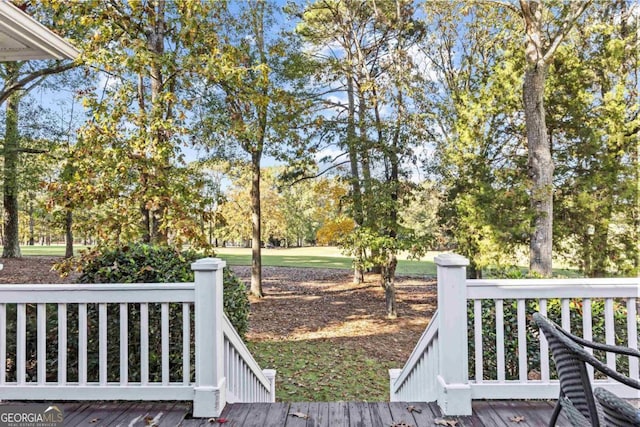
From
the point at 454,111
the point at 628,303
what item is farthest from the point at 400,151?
the point at 628,303

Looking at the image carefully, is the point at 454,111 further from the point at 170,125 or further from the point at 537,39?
the point at 170,125

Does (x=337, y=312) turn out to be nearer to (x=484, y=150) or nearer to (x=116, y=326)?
(x=484, y=150)

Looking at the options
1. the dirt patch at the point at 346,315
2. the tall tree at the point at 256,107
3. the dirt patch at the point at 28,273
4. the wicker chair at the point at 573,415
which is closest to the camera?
the wicker chair at the point at 573,415

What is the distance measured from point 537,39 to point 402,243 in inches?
181

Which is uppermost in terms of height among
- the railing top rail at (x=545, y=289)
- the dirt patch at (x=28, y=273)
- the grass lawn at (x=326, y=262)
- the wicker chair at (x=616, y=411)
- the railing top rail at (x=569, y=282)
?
the railing top rail at (x=569, y=282)

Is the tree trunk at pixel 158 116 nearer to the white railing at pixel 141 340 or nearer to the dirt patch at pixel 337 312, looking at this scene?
the white railing at pixel 141 340

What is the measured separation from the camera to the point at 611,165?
23.8 ft

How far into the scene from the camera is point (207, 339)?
2342mm

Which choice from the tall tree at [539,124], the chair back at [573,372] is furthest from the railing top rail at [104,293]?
the tall tree at [539,124]

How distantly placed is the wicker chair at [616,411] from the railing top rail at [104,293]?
6.95 ft

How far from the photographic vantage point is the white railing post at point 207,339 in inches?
92.0

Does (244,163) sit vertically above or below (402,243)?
above

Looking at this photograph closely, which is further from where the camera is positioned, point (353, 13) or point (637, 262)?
point (353, 13)

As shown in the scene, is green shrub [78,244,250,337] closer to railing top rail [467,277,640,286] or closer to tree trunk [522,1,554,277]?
railing top rail [467,277,640,286]
